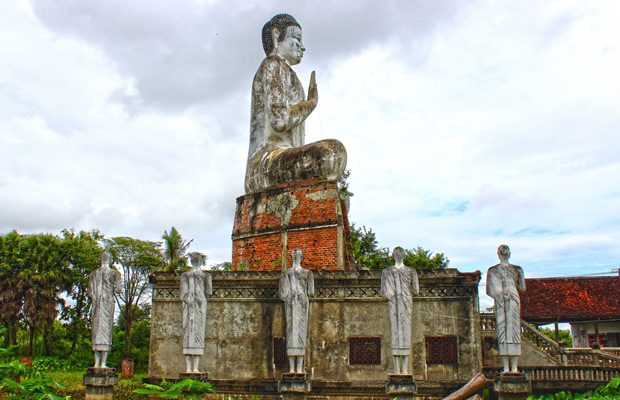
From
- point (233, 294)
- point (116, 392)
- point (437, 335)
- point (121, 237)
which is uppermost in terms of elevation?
point (121, 237)

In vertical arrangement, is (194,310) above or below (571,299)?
below

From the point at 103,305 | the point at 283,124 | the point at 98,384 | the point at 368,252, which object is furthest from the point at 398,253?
the point at 368,252

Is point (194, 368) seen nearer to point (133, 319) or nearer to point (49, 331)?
point (49, 331)

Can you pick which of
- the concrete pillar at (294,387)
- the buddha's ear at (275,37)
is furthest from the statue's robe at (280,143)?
the concrete pillar at (294,387)

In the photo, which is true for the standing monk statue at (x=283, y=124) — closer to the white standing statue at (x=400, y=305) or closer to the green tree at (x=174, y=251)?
the white standing statue at (x=400, y=305)

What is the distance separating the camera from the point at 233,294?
12.0 m

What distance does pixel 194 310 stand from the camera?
10.5 metres

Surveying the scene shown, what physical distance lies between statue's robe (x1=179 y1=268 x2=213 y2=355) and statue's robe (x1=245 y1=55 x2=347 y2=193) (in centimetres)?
405

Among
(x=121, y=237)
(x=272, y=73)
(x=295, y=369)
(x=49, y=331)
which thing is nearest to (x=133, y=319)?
(x=121, y=237)

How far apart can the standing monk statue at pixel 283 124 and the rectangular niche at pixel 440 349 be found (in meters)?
4.38

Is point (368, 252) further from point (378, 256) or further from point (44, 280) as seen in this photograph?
point (44, 280)

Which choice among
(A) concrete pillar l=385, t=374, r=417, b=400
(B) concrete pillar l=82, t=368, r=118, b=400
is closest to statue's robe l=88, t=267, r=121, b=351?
(B) concrete pillar l=82, t=368, r=118, b=400

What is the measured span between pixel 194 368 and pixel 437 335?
4755 millimetres

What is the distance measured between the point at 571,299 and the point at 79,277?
73.9 ft
